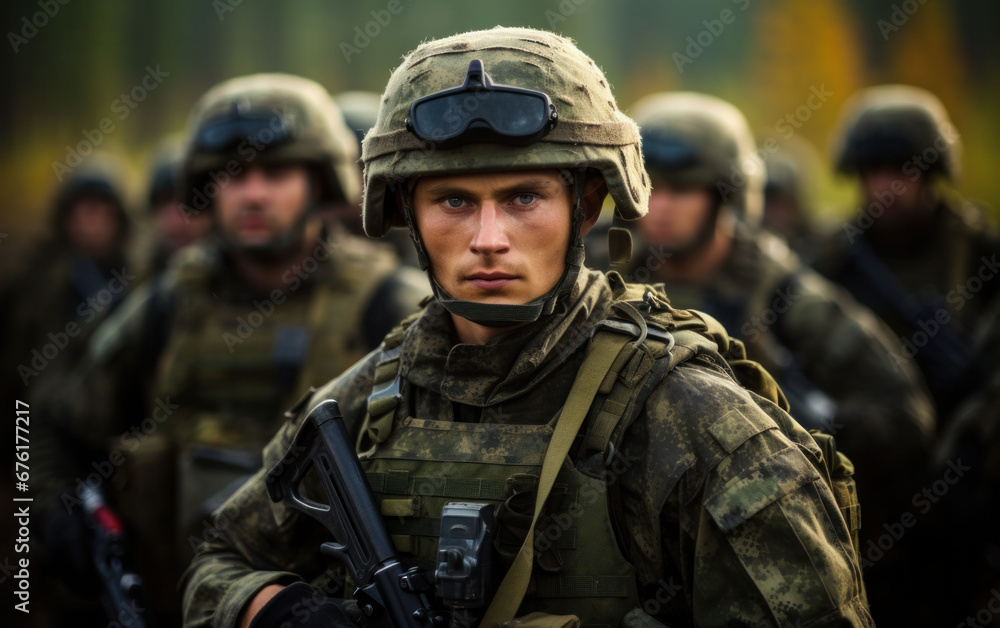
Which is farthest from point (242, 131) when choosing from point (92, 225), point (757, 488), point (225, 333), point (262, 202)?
point (92, 225)

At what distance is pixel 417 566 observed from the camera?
7.59ft

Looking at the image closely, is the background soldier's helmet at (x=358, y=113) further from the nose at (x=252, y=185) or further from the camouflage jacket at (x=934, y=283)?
the camouflage jacket at (x=934, y=283)

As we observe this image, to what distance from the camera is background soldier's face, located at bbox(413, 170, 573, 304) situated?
2365 mm

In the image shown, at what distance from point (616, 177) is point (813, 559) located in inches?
39.5

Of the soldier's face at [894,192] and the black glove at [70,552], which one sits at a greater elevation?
the soldier's face at [894,192]

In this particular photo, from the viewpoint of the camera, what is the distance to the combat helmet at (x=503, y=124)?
235cm

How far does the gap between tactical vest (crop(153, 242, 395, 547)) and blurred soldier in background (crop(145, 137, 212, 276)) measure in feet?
11.3

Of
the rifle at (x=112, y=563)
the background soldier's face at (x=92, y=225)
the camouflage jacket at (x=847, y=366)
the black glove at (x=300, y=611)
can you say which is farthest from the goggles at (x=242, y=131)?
the background soldier's face at (x=92, y=225)

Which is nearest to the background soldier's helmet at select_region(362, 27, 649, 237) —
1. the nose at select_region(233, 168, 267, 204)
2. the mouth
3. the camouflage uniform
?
the mouth

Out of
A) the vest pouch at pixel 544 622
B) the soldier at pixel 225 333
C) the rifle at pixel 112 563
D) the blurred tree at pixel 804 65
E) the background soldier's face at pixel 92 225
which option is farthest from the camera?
the blurred tree at pixel 804 65

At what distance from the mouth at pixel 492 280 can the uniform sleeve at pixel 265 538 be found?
550 mm

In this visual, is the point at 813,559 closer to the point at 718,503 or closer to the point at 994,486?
the point at 718,503

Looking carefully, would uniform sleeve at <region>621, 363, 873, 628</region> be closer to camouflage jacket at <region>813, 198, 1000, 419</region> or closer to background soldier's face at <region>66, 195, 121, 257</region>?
camouflage jacket at <region>813, 198, 1000, 419</region>

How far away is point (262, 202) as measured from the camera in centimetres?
512
